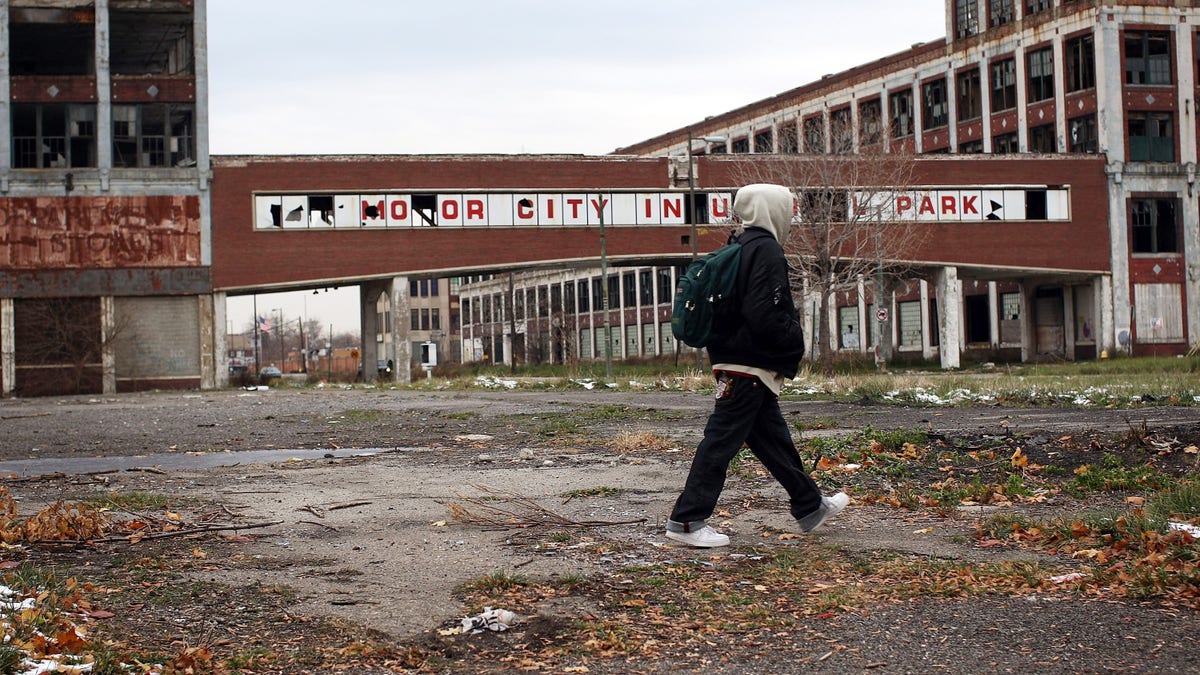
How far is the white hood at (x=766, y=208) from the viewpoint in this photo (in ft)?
22.7

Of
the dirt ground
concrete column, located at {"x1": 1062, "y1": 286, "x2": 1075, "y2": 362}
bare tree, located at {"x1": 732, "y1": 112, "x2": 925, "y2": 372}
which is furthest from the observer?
concrete column, located at {"x1": 1062, "y1": 286, "x2": 1075, "y2": 362}

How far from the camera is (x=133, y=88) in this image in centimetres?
4319

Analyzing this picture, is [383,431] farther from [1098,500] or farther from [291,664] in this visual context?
[291,664]

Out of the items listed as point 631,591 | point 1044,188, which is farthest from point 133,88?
point 631,591

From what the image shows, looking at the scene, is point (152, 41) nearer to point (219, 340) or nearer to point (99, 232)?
point (99, 232)

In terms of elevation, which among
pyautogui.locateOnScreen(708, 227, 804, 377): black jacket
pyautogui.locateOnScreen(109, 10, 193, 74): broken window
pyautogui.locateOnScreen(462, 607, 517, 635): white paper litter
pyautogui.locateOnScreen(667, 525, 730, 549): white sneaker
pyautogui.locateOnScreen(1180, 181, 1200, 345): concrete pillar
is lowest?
pyautogui.locateOnScreen(462, 607, 517, 635): white paper litter

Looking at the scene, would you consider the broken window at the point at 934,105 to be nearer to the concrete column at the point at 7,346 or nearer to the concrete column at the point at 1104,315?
the concrete column at the point at 1104,315

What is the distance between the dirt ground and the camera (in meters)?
4.62

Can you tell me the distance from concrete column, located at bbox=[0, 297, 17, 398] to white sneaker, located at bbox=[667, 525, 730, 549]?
39997 millimetres

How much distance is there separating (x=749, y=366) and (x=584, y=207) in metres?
40.2

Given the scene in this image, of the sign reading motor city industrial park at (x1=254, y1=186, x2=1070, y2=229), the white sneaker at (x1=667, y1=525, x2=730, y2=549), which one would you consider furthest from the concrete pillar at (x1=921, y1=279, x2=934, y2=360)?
the white sneaker at (x1=667, y1=525, x2=730, y2=549)

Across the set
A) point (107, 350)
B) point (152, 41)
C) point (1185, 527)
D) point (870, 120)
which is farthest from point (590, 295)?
point (1185, 527)

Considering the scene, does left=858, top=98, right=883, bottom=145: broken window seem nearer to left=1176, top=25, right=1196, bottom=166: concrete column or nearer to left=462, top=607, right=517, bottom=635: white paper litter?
left=1176, top=25, right=1196, bottom=166: concrete column

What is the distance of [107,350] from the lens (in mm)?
41812
